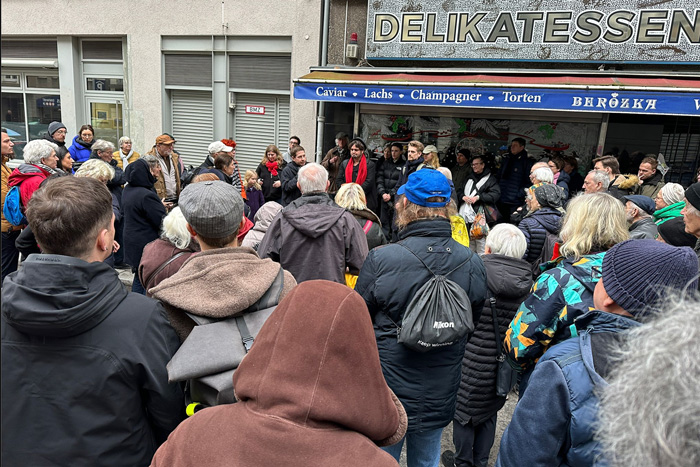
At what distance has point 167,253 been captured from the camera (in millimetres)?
2742

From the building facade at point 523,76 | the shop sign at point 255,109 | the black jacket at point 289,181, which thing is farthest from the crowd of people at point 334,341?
the shop sign at point 255,109

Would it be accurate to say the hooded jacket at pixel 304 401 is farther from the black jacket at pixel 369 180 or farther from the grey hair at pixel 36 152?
the black jacket at pixel 369 180

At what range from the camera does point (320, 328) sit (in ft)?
3.66

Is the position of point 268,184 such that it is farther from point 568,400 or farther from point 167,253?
point 568,400

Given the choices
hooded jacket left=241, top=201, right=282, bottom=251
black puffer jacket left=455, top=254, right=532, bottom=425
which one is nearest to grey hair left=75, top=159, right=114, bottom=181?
hooded jacket left=241, top=201, right=282, bottom=251

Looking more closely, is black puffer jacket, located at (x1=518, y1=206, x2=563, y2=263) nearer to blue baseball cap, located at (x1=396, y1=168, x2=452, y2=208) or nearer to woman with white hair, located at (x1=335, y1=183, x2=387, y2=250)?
woman with white hair, located at (x1=335, y1=183, x2=387, y2=250)

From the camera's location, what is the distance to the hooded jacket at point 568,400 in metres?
1.43

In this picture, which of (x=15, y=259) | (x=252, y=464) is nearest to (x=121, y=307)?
(x=252, y=464)

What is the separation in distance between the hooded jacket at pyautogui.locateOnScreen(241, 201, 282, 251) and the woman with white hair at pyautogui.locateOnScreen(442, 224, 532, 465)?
1801 mm

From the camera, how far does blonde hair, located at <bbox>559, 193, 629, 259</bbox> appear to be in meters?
2.60

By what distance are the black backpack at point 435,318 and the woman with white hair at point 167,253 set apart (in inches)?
49.0

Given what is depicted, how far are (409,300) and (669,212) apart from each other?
10.6 feet

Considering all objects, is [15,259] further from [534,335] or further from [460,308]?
[534,335]

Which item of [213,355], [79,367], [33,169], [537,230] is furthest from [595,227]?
[33,169]
